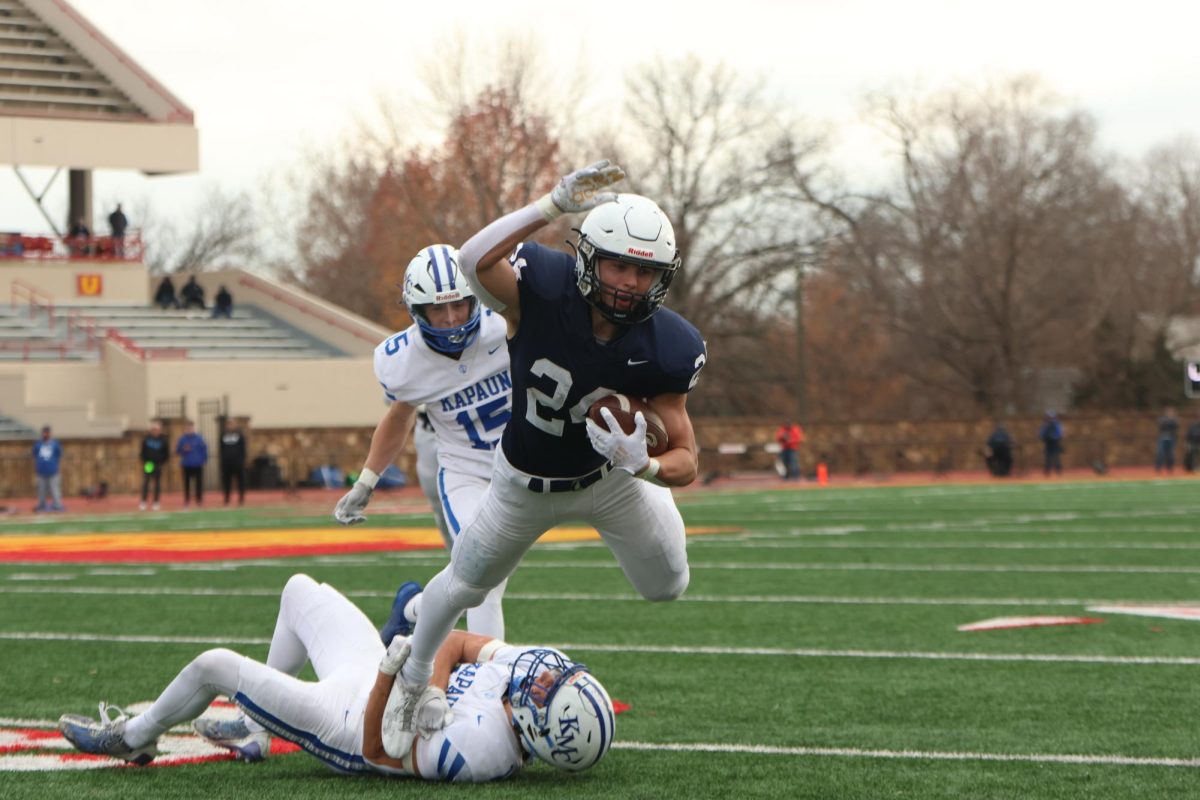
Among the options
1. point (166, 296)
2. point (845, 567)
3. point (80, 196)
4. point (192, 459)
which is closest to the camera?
point (845, 567)

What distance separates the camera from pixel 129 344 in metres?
33.9

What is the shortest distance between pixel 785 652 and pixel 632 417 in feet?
12.2

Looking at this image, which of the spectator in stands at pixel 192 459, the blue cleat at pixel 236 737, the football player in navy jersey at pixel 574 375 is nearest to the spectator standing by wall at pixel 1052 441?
the spectator in stands at pixel 192 459

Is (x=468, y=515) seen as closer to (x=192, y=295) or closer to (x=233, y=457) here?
(x=233, y=457)

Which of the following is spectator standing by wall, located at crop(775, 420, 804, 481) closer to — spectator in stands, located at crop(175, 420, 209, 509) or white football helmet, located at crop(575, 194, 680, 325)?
spectator in stands, located at crop(175, 420, 209, 509)

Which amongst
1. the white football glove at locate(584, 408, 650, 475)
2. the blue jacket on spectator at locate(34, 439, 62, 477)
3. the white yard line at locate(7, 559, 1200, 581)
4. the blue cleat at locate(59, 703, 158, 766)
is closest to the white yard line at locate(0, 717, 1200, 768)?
the white football glove at locate(584, 408, 650, 475)

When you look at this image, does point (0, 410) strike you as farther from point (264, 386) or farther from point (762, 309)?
point (762, 309)

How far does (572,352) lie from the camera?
5.31 meters

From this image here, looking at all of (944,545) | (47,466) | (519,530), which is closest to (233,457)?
(47,466)

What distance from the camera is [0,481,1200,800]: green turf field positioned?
5473 millimetres

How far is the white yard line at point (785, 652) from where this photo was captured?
8.15 meters

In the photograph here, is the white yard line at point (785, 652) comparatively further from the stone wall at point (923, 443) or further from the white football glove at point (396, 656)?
the stone wall at point (923, 443)

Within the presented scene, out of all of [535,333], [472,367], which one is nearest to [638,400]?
[535,333]

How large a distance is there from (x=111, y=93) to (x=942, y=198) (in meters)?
22.8
